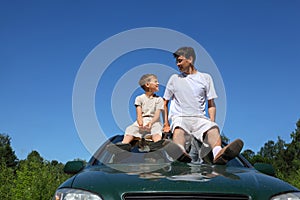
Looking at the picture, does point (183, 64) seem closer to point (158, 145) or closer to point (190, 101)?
point (190, 101)

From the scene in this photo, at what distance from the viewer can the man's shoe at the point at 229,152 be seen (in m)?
4.25

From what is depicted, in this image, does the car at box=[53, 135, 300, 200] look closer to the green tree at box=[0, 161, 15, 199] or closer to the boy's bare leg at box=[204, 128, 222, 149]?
the boy's bare leg at box=[204, 128, 222, 149]

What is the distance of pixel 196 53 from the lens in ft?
18.5

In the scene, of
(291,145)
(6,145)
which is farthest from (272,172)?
(6,145)

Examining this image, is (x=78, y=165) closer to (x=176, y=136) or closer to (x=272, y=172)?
(x=176, y=136)

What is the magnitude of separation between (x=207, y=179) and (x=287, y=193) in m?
0.61

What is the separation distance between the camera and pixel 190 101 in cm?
540

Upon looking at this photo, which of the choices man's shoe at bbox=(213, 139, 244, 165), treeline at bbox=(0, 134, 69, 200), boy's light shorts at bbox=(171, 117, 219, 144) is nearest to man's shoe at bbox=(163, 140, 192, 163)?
man's shoe at bbox=(213, 139, 244, 165)

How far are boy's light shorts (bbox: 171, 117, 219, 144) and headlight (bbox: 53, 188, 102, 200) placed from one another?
75.6 inches

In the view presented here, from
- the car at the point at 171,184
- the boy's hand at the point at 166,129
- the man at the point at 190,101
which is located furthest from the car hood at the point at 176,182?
the boy's hand at the point at 166,129

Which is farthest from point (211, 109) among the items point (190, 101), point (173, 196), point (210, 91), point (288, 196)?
point (173, 196)

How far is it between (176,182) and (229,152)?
1.23 m

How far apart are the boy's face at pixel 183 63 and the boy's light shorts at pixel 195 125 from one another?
82cm

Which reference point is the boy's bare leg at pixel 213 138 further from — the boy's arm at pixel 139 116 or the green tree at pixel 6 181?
the green tree at pixel 6 181
